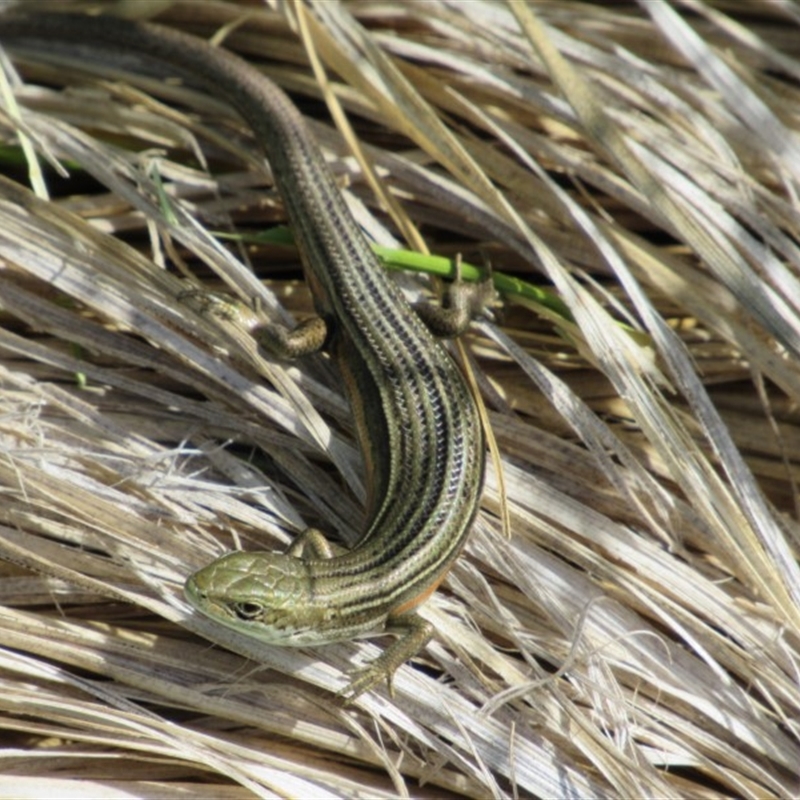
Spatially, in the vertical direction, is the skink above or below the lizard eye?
above

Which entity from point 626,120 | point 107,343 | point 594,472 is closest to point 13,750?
point 107,343

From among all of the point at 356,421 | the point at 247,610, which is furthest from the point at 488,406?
the point at 247,610

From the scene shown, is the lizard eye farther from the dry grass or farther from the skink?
the dry grass

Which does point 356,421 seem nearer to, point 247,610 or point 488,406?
point 488,406

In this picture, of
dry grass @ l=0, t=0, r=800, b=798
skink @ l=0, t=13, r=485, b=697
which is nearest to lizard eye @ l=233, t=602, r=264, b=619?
skink @ l=0, t=13, r=485, b=697
